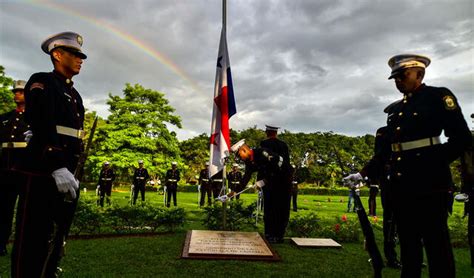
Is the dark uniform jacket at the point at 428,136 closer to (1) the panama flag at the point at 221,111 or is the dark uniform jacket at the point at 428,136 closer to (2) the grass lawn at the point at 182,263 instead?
(2) the grass lawn at the point at 182,263

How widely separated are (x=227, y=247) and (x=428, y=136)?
→ 12.7 feet

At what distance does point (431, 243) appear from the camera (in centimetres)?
331

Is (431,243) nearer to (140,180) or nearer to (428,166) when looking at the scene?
(428,166)

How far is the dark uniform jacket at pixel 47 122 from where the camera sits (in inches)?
126

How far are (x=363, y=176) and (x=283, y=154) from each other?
131 inches

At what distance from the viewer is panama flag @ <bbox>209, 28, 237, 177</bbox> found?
800cm

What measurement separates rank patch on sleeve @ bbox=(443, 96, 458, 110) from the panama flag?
16.5ft

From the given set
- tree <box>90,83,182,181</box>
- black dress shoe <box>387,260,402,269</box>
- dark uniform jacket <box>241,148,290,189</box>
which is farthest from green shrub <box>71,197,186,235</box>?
tree <box>90,83,182,181</box>

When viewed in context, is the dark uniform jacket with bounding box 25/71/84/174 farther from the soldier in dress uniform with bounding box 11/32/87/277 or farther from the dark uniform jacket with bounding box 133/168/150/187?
the dark uniform jacket with bounding box 133/168/150/187

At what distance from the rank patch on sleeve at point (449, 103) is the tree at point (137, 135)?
38327mm

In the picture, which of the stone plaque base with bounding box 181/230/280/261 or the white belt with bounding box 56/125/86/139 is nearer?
the white belt with bounding box 56/125/86/139

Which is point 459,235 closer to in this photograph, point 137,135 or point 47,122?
point 47,122

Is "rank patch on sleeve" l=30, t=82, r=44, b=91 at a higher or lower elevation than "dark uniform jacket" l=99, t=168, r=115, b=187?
higher

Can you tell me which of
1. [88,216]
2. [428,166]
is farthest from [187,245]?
[428,166]
